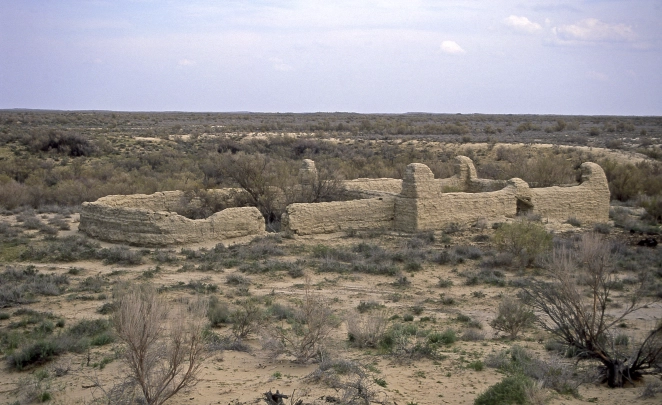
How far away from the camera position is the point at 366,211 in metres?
14.7

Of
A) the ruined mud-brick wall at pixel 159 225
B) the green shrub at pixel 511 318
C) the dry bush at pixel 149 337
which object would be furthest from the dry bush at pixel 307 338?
the ruined mud-brick wall at pixel 159 225

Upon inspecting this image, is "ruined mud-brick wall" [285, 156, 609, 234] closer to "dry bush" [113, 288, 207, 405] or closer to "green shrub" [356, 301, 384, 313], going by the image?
"green shrub" [356, 301, 384, 313]

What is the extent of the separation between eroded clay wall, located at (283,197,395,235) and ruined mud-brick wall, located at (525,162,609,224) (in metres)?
3.80

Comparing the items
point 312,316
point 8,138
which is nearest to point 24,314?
point 312,316

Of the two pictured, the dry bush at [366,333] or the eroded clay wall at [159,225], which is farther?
the eroded clay wall at [159,225]

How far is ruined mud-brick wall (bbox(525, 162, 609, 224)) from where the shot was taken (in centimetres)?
1561

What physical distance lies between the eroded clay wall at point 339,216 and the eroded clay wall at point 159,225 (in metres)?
0.82

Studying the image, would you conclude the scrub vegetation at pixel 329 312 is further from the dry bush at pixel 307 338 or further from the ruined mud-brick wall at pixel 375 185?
the ruined mud-brick wall at pixel 375 185

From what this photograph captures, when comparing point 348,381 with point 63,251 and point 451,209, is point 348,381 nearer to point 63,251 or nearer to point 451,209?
point 63,251

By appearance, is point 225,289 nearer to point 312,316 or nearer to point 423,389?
point 312,316

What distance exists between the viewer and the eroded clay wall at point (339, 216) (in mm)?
13773

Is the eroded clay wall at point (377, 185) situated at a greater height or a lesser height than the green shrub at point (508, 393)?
greater

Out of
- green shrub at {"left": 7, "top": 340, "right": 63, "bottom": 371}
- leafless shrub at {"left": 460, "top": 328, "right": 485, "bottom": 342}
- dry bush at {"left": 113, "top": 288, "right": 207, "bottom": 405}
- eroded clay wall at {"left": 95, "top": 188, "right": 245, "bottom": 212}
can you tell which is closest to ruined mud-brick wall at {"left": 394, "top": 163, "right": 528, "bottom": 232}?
eroded clay wall at {"left": 95, "top": 188, "right": 245, "bottom": 212}

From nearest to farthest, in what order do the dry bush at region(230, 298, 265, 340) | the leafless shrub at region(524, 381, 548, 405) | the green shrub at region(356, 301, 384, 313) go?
the leafless shrub at region(524, 381, 548, 405), the dry bush at region(230, 298, 265, 340), the green shrub at region(356, 301, 384, 313)
